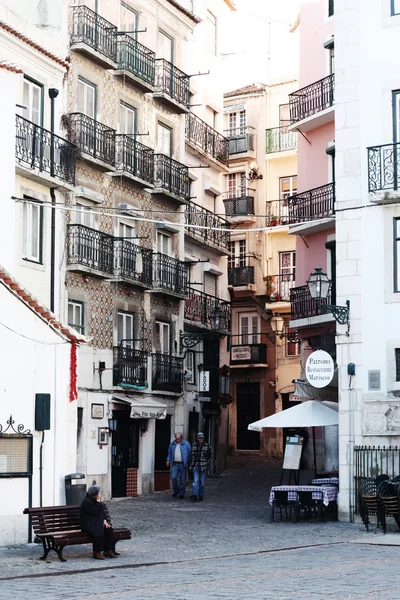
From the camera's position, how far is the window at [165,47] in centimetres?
3844

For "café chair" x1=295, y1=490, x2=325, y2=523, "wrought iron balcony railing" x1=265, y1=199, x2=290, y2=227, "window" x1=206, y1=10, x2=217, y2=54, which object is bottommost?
"café chair" x1=295, y1=490, x2=325, y2=523

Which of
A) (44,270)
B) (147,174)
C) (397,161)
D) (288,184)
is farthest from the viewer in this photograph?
(288,184)

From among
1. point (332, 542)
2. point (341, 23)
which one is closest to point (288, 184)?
point (341, 23)

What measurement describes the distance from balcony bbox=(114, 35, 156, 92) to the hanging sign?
13.0 metres

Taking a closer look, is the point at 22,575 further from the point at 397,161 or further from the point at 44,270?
the point at 44,270

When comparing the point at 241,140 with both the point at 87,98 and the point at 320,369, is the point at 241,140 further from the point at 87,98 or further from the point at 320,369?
the point at 320,369

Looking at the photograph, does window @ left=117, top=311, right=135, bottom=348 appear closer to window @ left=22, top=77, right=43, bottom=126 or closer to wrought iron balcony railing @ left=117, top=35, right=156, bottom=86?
Result: window @ left=22, top=77, right=43, bottom=126

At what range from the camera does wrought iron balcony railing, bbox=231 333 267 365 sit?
49.8m

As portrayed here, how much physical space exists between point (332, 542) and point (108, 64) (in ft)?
58.4

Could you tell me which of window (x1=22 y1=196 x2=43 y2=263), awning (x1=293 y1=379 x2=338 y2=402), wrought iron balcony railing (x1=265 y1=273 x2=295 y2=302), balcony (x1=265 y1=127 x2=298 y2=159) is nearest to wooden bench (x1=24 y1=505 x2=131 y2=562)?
awning (x1=293 y1=379 x2=338 y2=402)

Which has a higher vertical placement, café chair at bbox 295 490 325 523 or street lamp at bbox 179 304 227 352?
street lamp at bbox 179 304 227 352

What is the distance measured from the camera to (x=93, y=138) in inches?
1309

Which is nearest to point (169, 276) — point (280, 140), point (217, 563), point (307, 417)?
point (307, 417)

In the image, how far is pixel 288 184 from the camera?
163 ft
